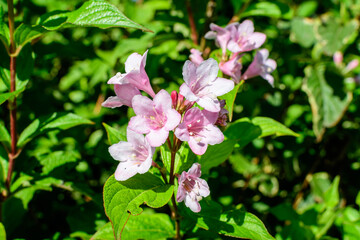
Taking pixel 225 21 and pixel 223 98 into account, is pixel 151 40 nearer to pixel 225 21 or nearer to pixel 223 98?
pixel 225 21

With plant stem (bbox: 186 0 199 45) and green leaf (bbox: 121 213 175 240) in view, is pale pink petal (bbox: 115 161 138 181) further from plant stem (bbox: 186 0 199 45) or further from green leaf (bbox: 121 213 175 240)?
plant stem (bbox: 186 0 199 45)

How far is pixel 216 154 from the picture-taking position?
5.46 feet

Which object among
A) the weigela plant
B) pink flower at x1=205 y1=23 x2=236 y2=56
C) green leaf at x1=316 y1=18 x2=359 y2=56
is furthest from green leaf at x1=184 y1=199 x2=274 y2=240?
green leaf at x1=316 y1=18 x2=359 y2=56

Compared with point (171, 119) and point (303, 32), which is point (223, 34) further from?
point (303, 32)

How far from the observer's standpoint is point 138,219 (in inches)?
69.4

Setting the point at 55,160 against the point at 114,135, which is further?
the point at 55,160

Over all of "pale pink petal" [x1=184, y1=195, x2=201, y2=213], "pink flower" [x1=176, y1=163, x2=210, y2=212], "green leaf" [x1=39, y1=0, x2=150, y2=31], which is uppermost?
"green leaf" [x1=39, y1=0, x2=150, y2=31]

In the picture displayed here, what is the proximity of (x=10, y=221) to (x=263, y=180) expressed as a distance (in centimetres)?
228

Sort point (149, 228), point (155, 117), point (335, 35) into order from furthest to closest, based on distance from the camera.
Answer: point (335, 35) → point (149, 228) → point (155, 117)

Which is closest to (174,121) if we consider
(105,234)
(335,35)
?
(105,234)

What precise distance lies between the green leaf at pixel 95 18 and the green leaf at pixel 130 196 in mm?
709

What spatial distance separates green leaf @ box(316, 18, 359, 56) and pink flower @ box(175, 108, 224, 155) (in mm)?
1820

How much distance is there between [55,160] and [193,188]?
1.16m

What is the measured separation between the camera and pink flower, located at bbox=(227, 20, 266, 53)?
1.85 metres
